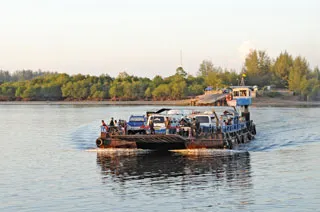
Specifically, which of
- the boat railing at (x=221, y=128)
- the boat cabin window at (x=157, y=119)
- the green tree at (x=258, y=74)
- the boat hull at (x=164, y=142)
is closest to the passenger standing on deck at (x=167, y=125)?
the boat hull at (x=164, y=142)

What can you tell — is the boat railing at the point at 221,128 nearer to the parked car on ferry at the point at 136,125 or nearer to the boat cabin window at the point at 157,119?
the boat cabin window at the point at 157,119

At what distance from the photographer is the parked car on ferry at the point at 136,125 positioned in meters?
43.3

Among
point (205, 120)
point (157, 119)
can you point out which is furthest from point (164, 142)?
point (205, 120)

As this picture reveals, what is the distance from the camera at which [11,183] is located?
1240 inches

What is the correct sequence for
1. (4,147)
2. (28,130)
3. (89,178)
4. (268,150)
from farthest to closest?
(28,130) < (4,147) < (268,150) < (89,178)

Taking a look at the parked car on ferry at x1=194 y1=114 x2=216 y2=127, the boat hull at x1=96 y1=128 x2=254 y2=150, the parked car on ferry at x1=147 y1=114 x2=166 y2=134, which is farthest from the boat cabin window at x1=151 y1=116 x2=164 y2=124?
the boat hull at x1=96 y1=128 x2=254 y2=150

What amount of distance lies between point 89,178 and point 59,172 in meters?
2.89

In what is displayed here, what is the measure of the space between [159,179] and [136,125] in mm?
15071

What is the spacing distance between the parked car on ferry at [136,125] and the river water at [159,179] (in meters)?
1.44

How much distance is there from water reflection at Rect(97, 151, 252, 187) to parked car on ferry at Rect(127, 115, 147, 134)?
166cm

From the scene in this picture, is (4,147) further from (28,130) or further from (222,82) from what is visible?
(222,82)

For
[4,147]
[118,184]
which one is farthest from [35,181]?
[4,147]

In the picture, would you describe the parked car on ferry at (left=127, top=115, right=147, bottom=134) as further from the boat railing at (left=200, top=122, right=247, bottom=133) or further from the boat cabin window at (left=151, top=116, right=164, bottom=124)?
the boat railing at (left=200, top=122, right=247, bottom=133)

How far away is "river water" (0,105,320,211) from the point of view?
26.5 m
